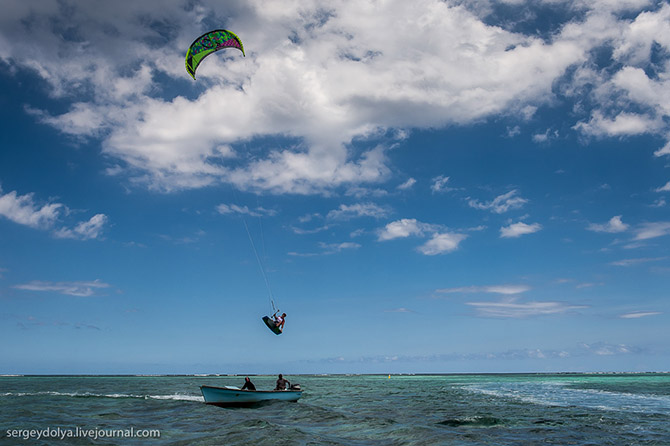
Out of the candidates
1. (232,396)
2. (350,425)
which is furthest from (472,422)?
(232,396)

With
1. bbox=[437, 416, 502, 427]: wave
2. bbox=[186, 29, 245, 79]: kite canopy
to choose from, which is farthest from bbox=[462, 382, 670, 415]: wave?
bbox=[186, 29, 245, 79]: kite canopy

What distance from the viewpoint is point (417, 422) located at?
76.6 feet

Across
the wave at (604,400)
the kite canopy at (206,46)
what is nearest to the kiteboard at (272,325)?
the kite canopy at (206,46)

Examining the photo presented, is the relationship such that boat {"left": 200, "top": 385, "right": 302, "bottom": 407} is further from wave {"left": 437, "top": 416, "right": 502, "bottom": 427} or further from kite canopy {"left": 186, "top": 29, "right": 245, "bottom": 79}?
kite canopy {"left": 186, "top": 29, "right": 245, "bottom": 79}

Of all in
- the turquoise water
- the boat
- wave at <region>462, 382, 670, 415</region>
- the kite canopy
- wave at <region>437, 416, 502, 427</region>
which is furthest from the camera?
wave at <region>462, 382, 670, 415</region>

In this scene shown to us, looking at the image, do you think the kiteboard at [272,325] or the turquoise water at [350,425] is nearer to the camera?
the turquoise water at [350,425]

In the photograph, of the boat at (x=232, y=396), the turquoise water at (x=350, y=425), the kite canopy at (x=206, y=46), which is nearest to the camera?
the turquoise water at (x=350, y=425)

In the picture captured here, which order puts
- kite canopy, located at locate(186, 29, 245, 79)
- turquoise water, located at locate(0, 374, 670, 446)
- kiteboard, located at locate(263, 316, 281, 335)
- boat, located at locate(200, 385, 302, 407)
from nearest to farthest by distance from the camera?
turquoise water, located at locate(0, 374, 670, 446), kiteboard, located at locate(263, 316, 281, 335), kite canopy, located at locate(186, 29, 245, 79), boat, located at locate(200, 385, 302, 407)

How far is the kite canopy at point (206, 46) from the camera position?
26.5 metres

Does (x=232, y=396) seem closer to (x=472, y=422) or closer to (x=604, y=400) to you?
(x=472, y=422)

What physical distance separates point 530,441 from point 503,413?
11135 mm

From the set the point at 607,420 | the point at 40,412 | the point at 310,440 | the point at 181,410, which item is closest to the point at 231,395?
the point at 181,410

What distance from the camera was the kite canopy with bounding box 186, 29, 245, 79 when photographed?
26516mm

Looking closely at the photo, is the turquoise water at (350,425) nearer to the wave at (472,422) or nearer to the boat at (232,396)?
the wave at (472,422)
